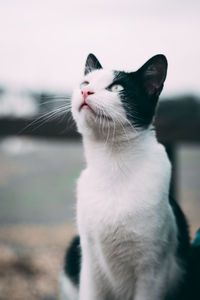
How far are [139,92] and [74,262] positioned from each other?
0.69m

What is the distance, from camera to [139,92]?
1.07 m

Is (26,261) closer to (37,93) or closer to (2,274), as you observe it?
(2,274)

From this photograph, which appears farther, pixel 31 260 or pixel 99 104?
Result: pixel 31 260

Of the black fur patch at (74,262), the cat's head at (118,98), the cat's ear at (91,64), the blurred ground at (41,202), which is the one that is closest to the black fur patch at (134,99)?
the cat's head at (118,98)

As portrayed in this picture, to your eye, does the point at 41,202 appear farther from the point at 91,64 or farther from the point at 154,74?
the point at 154,74

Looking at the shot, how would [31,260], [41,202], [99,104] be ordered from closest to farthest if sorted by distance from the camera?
[99,104] → [31,260] → [41,202]

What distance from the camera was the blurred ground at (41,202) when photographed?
216 cm

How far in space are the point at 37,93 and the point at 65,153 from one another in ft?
4.49

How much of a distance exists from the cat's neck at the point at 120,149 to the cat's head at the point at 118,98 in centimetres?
3

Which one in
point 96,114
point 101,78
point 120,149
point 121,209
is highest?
point 101,78

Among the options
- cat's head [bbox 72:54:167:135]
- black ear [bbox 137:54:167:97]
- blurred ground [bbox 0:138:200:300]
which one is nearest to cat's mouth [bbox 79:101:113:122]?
cat's head [bbox 72:54:167:135]

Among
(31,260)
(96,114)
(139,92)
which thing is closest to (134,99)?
(139,92)

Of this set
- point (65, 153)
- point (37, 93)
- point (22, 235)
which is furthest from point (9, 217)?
point (37, 93)

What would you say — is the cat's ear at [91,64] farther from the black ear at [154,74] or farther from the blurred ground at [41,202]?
the blurred ground at [41,202]
